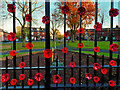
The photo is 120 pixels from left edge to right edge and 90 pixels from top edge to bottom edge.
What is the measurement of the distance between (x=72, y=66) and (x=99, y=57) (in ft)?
21.2

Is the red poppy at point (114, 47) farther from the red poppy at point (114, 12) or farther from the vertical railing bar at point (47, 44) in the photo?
the vertical railing bar at point (47, 44)

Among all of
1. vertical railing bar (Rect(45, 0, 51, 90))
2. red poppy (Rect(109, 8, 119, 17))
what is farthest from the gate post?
red poppy (Rect(109, 8, 119, 17))

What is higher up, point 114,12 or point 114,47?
point 114,12

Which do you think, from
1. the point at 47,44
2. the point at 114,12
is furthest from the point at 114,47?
the point at 47,44

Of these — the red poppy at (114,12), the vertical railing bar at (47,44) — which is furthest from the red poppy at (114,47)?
the vertical railing bar at (47,44)

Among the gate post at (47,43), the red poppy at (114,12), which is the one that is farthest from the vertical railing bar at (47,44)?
the red poppy at (114,12)

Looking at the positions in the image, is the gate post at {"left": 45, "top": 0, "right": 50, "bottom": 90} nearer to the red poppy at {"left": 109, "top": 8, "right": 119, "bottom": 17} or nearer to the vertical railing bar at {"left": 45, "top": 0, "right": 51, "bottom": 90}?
the vertical railing bar at {"left": 45, "top": 0, "right": 51, "bottom": 90}

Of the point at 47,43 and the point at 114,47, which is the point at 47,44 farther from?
the point at 114,47

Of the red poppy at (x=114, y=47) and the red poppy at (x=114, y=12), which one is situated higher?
the red poppy at (x=114, y=12)

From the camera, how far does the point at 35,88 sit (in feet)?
5.82

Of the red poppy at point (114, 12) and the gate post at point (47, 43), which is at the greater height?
the red poppy at point (114, 12)

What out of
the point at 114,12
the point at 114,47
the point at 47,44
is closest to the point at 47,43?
the point at 47,44

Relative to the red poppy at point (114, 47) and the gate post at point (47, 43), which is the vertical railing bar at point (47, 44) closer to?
the gate post at point (47, 43)

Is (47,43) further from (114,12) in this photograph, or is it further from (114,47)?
(114,12)
